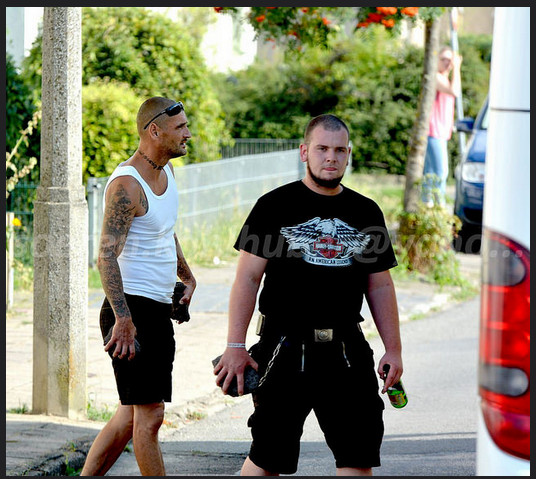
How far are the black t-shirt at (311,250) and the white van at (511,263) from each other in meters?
1.25

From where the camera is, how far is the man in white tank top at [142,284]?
4.65m

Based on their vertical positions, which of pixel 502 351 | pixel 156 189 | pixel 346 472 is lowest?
pixel 346 472

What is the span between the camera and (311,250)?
4.22m

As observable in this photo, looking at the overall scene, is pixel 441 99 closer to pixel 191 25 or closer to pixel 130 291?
pixel 130 291

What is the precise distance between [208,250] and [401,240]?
2275 mm

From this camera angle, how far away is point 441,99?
12.1 m

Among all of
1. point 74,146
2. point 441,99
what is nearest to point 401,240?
point 441,99

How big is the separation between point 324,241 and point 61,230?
88.5 inches

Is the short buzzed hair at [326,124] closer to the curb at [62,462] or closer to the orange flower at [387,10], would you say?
the curb at [62,462]

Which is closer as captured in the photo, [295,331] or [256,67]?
[295,331]

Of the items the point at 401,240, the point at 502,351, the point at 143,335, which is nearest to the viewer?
the point at 502,351

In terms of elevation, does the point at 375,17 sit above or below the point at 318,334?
above

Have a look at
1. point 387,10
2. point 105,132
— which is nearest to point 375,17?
point 387,10

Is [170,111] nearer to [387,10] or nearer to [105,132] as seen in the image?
[387,10]
